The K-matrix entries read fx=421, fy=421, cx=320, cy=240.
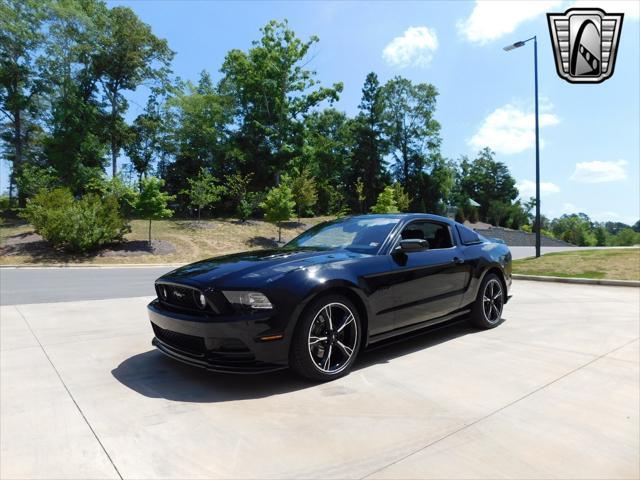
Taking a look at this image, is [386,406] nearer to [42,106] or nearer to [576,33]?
[576,33]

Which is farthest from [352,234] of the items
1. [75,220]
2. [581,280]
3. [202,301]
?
[75,220]

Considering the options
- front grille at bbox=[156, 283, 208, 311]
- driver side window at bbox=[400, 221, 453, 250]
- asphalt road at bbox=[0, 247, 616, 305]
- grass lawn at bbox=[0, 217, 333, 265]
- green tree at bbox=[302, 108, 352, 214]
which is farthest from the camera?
green tree at bbox=[302, 108, 352, 214]

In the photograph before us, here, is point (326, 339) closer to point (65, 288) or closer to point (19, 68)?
point (65, 288)

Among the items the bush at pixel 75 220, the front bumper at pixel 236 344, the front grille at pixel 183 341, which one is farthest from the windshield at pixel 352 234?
the bush at pixel 75 220

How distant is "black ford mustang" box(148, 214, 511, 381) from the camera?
3189 mm

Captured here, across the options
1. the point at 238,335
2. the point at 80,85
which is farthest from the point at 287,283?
the point at 80,85

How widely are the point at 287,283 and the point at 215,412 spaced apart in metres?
1.05

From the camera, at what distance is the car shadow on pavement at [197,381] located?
10.6 ft

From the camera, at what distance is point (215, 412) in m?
2.92

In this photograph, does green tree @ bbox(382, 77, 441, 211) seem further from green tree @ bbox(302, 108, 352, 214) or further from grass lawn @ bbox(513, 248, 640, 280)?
grass lawn @ bbox(513, 248, 640, 280)

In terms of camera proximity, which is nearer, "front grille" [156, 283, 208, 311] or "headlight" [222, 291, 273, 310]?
"headlight" [222, 291, 273, 310]

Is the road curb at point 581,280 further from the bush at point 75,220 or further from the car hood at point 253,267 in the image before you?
the bush at point 75,220

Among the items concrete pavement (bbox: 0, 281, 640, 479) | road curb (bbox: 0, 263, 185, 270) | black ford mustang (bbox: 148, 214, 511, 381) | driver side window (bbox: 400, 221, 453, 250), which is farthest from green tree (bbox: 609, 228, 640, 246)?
concrete pavement (bbox: 0, 281, 640, 479)

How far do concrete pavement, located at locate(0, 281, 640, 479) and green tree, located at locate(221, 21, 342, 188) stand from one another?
3133 cm
